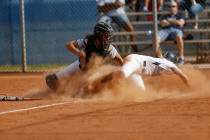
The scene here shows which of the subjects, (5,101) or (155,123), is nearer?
(155,123)

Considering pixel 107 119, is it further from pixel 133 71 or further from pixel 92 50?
pixel 92 50

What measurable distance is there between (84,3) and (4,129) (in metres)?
13.3

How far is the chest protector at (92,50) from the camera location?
36.1 ft

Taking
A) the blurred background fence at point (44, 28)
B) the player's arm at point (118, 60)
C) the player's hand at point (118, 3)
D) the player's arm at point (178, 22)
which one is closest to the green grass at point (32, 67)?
the blurred background fence at point (44, 28)

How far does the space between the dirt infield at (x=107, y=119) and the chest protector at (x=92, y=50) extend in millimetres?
1064

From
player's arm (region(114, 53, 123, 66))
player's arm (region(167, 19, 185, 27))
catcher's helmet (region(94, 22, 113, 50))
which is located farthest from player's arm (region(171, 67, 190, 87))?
player's arm (region(167, 19, 185, 27))

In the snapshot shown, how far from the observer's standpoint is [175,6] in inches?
660

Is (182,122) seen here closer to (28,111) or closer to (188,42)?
(28,111)

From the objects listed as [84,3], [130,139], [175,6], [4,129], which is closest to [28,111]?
[4,129]

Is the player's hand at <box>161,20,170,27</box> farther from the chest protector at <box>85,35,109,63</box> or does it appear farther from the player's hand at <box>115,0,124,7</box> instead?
the chest protector at <box>85,35,109,63</box>

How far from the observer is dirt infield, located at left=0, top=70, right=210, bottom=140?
6.91 metres

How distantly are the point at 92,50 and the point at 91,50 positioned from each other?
0.02 m

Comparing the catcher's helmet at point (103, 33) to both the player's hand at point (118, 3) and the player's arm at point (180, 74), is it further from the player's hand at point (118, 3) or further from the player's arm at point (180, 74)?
the player's hand at point (118, 3)

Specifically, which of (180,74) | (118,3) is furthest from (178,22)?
(180,74)
